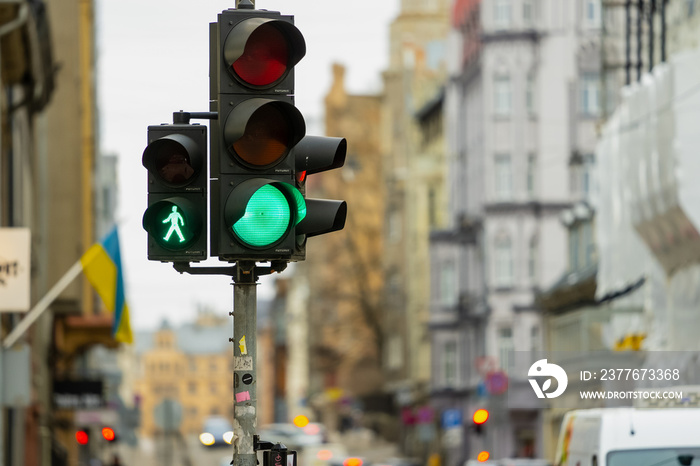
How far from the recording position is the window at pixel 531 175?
204 feet

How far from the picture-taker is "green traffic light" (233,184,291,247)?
7.23 metres

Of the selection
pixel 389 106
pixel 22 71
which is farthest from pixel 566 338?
pixel 389 106

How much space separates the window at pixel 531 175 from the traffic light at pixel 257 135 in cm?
5545

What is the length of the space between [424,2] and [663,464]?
8532 centimetres

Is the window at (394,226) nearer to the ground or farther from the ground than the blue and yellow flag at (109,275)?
farther from the ground

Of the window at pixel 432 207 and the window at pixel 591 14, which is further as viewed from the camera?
the window at pixel 432 207

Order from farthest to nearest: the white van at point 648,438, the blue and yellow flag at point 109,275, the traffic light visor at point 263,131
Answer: the blue and yellow flag at point 109,275 → the white van at point 648,438 → the traffic light visor at point 263,131

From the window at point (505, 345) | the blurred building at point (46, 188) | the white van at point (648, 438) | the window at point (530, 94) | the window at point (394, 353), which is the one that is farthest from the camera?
the window at point (394, 353)

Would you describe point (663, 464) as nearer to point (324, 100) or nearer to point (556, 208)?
point (556, 208)

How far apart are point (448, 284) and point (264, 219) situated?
6316cm

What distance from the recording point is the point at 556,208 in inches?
2463

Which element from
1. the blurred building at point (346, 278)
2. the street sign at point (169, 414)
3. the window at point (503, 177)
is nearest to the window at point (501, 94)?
the window at point (503, 177)

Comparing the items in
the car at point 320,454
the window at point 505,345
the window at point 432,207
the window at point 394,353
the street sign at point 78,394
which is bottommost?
the car at point 320,454
